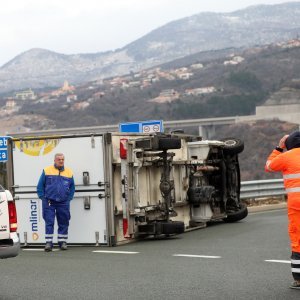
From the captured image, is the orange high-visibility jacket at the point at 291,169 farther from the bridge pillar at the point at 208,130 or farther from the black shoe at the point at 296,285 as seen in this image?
the bridge pillar at the point at 208,130

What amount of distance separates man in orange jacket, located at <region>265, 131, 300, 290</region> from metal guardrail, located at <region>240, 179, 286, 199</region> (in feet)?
40.7

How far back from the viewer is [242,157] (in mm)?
84438

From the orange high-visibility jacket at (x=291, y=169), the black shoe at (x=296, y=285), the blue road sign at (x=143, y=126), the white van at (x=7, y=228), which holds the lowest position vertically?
the black shoe at (x=296, y=285)

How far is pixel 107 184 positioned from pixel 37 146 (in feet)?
5.21

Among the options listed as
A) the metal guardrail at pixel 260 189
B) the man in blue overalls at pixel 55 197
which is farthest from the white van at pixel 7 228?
the metal guardrail at pixel 260 189

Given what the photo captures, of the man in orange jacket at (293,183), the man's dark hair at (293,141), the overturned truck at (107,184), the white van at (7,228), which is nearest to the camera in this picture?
the white van at (7,228)

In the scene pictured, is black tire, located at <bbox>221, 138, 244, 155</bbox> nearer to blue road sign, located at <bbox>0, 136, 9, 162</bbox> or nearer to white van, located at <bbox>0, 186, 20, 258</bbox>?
blue road sign, located at <bbox>0, 136, 9, 162</bbox>

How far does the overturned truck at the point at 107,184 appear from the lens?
1338 centimetres

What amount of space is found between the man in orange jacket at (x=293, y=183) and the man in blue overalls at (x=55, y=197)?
5.31 m

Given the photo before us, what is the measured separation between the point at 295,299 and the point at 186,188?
7973 millimetres

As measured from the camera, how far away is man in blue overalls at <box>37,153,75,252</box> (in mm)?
13023

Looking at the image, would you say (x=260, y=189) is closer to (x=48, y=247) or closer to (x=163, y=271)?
(x=48, y=247)

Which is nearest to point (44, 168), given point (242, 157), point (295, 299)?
point (295, 299)

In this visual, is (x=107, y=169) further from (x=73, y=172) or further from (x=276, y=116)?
(x=276, y=116)
